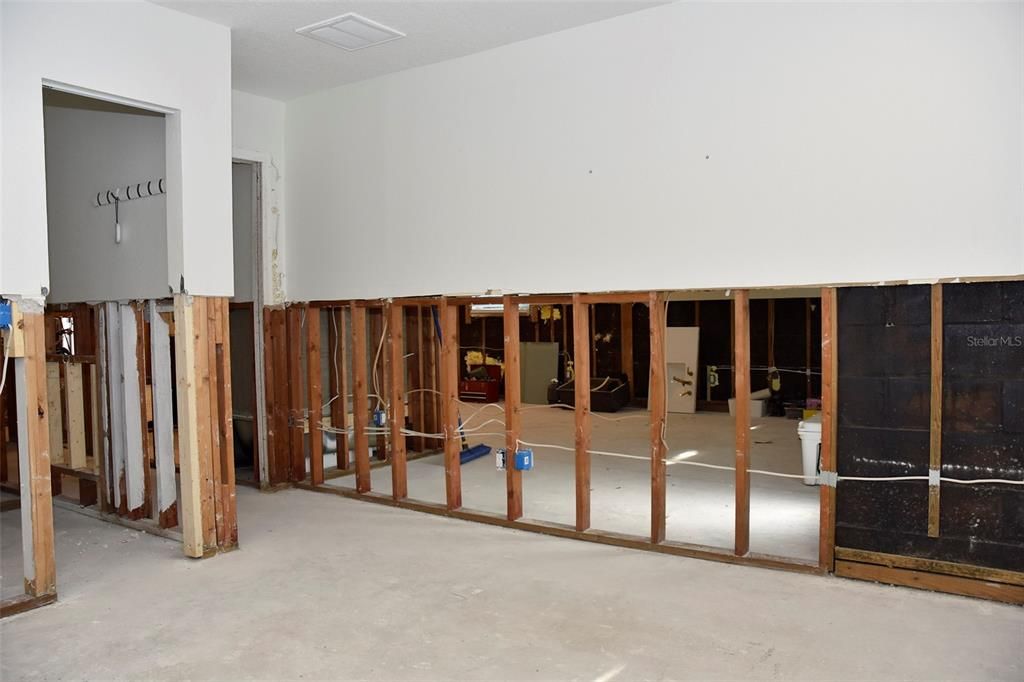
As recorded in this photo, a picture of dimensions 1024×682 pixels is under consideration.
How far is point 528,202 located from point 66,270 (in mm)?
3564

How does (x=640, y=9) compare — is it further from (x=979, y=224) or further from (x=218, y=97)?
(x=218, y=97)

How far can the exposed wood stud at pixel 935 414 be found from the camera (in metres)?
3.57

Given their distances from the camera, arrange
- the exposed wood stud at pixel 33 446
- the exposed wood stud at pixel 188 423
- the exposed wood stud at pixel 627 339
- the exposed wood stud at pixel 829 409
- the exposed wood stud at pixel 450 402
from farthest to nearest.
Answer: the exposed wood stud at pixel 627 339
the exposed wood stud at pixel 450 402
the exposed wood stud at pixel 188 423
the exposed wood stud at pixel 829 409
the exposed wood stud at pixel 33 446

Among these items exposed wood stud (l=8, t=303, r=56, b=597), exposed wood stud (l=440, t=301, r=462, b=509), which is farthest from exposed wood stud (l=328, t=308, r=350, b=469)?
exposed wood stud (l=8, t=303, r=56, b=597)

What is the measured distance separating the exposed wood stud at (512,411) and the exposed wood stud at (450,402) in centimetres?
43

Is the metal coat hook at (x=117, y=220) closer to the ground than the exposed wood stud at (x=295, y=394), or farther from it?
farther from it

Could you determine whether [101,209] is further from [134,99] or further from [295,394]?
[295,394]

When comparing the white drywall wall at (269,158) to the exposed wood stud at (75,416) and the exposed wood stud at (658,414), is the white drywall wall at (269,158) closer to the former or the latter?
the exposed wood stud at (75,416)

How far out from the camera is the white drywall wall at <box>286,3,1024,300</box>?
11.5ft

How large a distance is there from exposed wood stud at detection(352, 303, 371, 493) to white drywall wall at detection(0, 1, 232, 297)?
1246 mm

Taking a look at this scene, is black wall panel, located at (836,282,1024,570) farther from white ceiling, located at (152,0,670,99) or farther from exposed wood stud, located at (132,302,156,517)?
exposed wood stud, located at (132,302,156,517)

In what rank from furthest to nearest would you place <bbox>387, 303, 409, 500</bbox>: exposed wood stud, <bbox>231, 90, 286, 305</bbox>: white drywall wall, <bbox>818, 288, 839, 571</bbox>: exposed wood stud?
<bbox>231, 90, 286, 305</bbox>: white drywall wall, <bbox>387, 303, 409, 500</bbox>: exposed wood stud, <bbox>818, 288, 839, 571</bbox>: exposed wood stud

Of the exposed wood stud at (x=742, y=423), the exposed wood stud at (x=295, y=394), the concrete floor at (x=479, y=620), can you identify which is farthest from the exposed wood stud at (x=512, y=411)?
the exposed wood stud at (x=295, y=394)

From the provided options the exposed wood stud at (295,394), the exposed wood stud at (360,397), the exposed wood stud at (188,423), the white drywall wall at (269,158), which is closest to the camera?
the exposed wood stud at (188,423)
